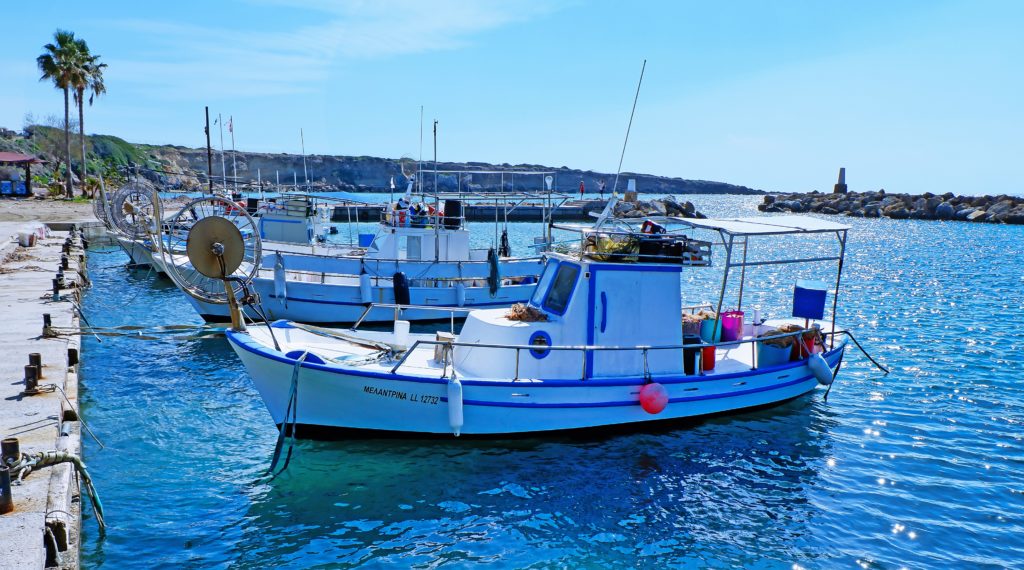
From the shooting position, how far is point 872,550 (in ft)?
30.8

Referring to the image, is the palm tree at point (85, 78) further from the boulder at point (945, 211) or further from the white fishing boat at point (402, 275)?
the boulder at point (945, 211)

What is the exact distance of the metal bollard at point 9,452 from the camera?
323 inches

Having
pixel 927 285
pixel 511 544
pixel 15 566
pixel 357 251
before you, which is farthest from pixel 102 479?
pixel 927 285

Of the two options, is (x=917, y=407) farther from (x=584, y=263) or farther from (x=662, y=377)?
(x=584, y=263)

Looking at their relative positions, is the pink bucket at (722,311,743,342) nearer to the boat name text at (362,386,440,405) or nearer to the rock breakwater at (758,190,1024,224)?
the boat name text at (362,386,440,405)

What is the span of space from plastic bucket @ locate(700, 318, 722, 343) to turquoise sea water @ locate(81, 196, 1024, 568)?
5.35ft

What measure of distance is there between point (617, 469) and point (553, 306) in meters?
3.04

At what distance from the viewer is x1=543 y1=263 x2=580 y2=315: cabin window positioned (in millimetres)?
12375

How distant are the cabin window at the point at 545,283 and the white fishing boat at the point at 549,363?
0.10 ft

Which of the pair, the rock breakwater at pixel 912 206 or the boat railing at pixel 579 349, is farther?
the rock breakwater at pixel 912 206

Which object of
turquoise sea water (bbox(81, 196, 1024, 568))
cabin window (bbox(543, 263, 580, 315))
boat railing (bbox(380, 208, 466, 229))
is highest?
boat railing (bbox(380, 208, 466, 229))

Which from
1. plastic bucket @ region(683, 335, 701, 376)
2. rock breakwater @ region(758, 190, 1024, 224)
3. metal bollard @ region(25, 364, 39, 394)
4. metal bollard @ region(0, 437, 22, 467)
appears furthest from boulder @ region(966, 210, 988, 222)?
metal bollard @ region(0, 437, 22, 467)

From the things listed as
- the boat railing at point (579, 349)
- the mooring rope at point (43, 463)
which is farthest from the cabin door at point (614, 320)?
the mooring rope at point (43, 463)

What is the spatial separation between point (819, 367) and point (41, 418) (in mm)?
13452
